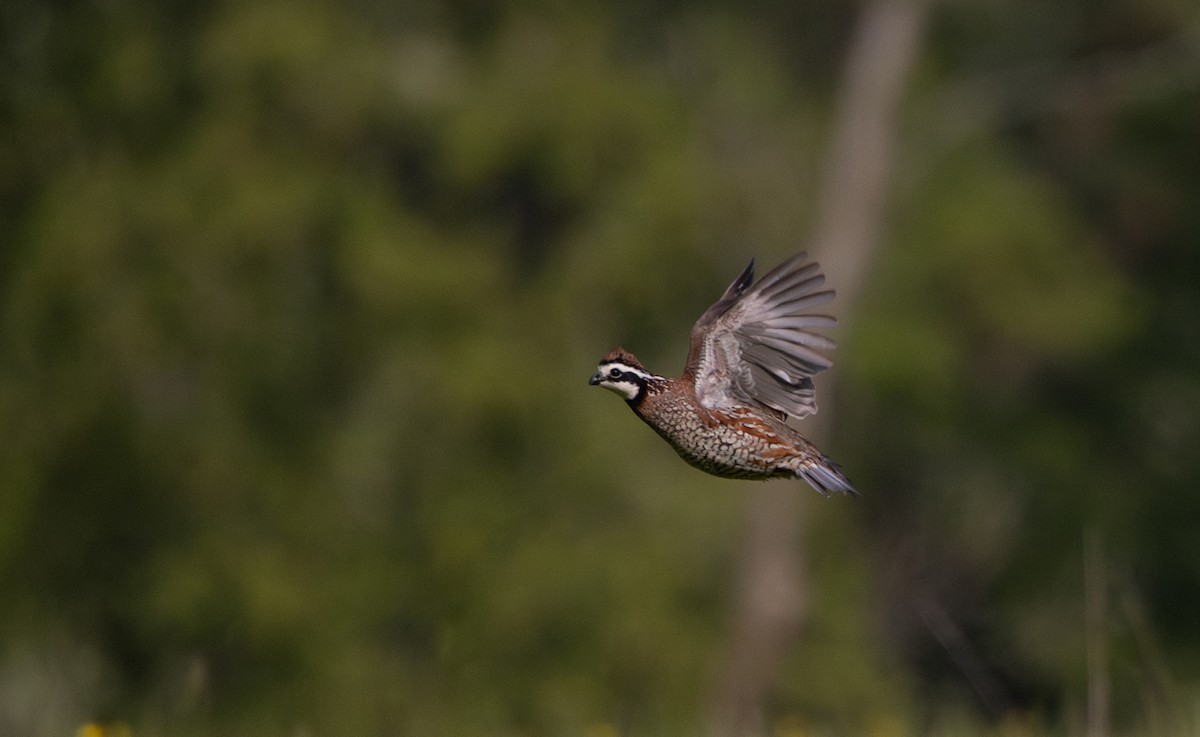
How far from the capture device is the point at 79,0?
50.0 feet

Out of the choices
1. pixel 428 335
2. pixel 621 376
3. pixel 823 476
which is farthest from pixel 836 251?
pixel 621 376

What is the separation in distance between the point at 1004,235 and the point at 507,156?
5.33m

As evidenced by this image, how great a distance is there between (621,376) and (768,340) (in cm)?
59

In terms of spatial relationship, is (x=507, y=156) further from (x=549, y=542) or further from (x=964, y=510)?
(x=964, y=510)

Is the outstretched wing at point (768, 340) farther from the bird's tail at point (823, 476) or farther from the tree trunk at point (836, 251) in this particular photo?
the tree trunk at point (836, 251)

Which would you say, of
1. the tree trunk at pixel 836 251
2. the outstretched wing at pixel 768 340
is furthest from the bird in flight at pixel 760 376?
the tree trunk at pixel 836 251

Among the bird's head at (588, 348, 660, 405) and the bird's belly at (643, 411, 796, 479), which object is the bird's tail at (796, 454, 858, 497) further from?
the bird's head at (588, 348, 660, 405)

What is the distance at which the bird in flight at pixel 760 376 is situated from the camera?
3750mm

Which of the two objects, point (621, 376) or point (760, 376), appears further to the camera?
point (760, 376)

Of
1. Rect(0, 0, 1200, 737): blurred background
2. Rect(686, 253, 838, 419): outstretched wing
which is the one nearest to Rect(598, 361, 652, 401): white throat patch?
Rect(686, 253, 838, 419): outstretched wing

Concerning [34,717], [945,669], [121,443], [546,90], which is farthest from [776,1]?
[34,717]

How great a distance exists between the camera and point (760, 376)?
409 centimetres

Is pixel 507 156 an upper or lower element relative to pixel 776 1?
lower

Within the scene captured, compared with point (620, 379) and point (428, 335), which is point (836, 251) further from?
point (620, 379)
